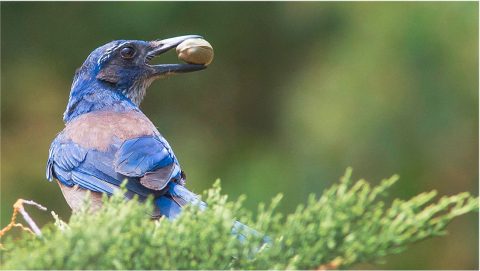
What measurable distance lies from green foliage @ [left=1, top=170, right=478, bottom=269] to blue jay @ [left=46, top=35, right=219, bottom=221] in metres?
1.36

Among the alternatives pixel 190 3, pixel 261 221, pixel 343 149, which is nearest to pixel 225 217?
pixel 261 221

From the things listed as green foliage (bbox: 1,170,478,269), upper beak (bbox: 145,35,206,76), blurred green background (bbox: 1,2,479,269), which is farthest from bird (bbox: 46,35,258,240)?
blurred green background (bbox: 1,2,479,269)

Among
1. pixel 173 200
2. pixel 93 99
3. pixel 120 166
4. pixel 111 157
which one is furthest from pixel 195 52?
pixel 173 200

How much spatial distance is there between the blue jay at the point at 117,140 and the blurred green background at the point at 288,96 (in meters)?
3.03

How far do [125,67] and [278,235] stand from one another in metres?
3.29

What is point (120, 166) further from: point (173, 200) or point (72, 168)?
point (72, 168)

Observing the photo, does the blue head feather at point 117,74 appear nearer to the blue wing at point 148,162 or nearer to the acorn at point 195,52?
the acorn at point 195,52

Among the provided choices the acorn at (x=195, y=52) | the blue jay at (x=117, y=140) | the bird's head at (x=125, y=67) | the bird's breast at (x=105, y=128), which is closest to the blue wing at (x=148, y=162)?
the blue jay at (x=117, y=140)

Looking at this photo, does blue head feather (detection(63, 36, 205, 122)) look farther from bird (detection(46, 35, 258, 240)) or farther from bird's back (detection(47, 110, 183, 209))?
bird's back (detection(47, 110, 183, 209))

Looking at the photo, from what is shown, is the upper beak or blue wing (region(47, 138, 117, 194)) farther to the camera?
the upper beak

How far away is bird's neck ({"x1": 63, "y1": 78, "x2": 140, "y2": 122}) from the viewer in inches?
199

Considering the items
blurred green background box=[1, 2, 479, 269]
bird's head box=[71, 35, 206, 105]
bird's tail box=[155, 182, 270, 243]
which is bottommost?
bird's tail box=[155, 182, 270, 243]

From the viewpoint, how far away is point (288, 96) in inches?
350

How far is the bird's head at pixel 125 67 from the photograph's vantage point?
203 inches
